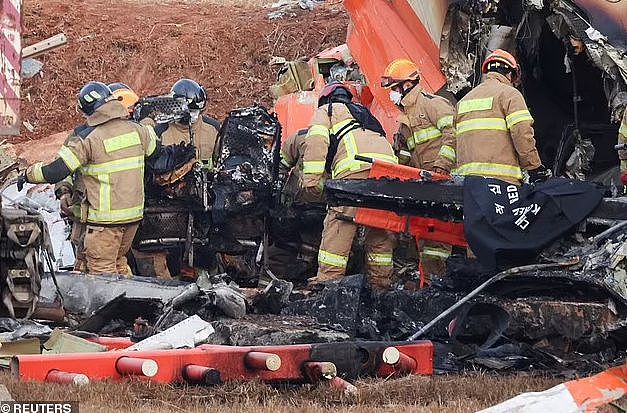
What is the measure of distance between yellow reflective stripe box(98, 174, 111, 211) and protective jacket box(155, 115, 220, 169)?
89 centimetres

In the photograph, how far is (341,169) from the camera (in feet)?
30.3

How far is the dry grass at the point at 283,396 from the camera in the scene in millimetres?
5312

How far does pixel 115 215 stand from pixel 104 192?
20 centimetres

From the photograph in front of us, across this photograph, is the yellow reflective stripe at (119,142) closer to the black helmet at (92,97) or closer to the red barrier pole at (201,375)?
the black helmet at (92,97)

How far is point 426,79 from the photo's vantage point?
10445 mm

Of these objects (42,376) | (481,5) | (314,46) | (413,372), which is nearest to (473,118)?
(481,5)

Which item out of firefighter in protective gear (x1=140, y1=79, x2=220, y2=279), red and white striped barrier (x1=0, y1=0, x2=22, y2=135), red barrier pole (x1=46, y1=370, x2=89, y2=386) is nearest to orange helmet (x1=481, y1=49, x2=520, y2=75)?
firefighter in protective gear (x1=140, y1=79, x2=220, y2=279)

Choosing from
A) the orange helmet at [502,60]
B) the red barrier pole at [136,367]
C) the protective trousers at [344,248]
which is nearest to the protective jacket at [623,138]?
the orange helmet at [502,60]

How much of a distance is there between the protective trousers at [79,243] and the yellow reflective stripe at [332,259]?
194 cm

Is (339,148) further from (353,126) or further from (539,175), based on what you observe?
(539,175)

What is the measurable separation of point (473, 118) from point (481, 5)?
153 cm

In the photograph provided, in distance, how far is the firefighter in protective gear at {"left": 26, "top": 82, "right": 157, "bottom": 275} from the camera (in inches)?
373

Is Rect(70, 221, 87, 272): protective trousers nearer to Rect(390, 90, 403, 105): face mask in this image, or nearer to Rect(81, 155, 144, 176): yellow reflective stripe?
Rect(81, 155, 144, 176): yellow reflective stripe

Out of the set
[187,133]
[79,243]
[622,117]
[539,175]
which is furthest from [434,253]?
[79,243]
